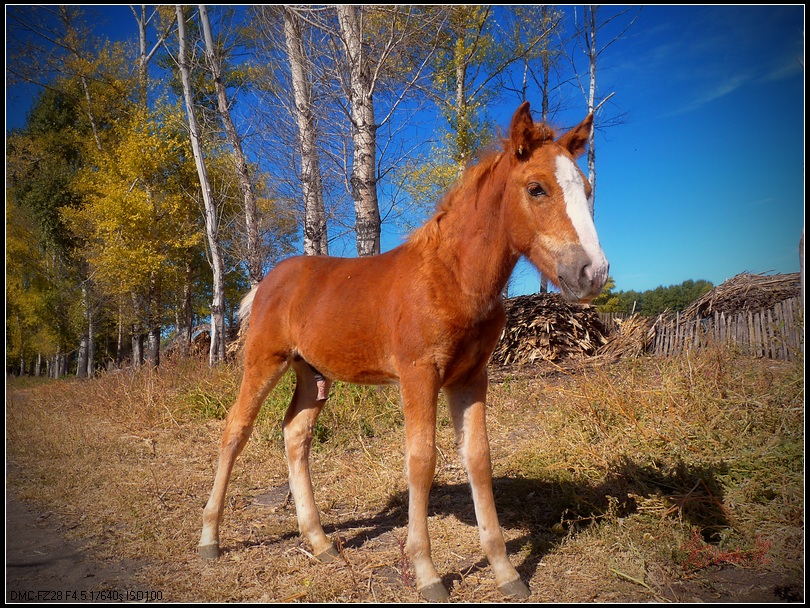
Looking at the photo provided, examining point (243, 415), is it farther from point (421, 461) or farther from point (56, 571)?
point (421, 461)

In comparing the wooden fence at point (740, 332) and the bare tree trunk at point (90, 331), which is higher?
the bare tree trunk at point (90, 331)

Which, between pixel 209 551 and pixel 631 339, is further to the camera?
pixel 631 339

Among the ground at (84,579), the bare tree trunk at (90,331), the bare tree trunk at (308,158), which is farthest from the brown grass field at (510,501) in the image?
the bare tree trunk at (90,331)

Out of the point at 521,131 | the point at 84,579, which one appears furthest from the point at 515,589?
the point at 84,579

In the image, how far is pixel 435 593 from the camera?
272 cm

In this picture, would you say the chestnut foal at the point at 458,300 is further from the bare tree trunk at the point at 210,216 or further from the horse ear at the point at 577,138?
the bare tree trunk at the point at 210,216

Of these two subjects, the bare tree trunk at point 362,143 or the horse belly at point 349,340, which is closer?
the horse belly at point 349,340

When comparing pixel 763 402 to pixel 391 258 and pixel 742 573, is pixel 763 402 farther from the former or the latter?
pixel 391 258

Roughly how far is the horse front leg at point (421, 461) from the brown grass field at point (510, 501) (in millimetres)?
182

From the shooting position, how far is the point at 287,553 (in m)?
3.50

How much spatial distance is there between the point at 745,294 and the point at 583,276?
285 inches

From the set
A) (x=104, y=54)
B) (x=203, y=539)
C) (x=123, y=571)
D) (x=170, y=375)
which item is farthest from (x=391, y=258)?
(x=104, y=54)

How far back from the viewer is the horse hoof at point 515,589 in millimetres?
2725

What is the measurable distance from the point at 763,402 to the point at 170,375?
9475 mm
